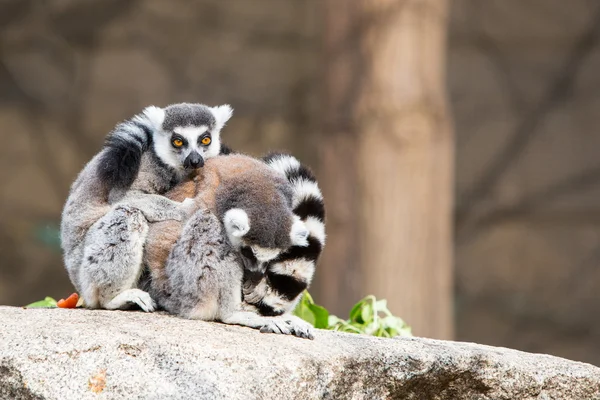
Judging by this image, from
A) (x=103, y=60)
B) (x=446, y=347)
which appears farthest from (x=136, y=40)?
(x=446, y=347)

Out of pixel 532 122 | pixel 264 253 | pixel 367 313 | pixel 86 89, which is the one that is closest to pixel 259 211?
pixel 264 253

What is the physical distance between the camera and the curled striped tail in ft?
11.0

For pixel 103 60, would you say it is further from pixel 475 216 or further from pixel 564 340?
pixel 564 340

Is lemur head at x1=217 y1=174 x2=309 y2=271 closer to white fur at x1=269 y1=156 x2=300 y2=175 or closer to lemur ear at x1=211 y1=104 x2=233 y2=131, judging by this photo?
white fur at x1=269 y1=156 x2=300 y2=175

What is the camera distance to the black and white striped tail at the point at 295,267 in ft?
10.9

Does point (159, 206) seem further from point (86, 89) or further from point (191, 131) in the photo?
point (86, 89)

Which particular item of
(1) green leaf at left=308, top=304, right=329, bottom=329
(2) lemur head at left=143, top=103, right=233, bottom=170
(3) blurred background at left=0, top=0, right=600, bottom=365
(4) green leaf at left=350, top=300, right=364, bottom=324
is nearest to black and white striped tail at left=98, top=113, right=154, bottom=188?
(2) lemur head at left=143, top=103, right=233, bottom=170

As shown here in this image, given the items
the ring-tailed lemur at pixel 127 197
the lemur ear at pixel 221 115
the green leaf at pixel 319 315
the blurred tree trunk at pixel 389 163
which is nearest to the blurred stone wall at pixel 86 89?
the blurred tree trunk at pixel 389 163

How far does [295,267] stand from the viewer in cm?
334

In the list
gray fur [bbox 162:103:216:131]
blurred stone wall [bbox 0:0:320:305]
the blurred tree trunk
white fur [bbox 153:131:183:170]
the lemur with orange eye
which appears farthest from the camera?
blurred stone wall [bbox 0:0:320:305]

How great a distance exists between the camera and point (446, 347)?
3.09 meters

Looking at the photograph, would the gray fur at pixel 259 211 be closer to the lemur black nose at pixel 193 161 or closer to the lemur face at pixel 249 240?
the lemur face at pixel 249 240

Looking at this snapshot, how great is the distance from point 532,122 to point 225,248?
6.80 m

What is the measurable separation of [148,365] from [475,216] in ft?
23.0
